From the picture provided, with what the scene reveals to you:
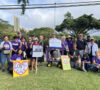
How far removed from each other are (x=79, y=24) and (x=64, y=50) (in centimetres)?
2492

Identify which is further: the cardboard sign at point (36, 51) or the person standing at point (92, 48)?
the person standing at point (92, 48)

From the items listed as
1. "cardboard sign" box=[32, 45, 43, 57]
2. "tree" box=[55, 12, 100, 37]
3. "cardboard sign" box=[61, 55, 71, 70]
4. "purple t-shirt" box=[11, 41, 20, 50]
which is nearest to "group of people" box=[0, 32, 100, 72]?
"purple t-shirt" box=[11, 41, 20, 50]

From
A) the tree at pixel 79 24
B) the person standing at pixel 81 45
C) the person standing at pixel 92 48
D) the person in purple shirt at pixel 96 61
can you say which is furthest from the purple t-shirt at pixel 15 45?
the tree at pixel 79 24

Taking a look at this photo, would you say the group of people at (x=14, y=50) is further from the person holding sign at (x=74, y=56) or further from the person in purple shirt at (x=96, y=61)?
the person in purple shirt at (x=96, y=61)

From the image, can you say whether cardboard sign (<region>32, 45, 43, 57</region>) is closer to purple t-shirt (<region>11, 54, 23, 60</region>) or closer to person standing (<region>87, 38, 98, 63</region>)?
purple t-shirt (<region>11, 54, 23, 60</region>)

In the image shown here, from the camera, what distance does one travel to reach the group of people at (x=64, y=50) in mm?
5246

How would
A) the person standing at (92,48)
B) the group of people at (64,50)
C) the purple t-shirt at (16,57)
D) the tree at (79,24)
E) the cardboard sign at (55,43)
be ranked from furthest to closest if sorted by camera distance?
the tree at (79,24), the cardboard sign at (55,43), the person standing at (92,48), the group of people at (64,50), the purple t-shirt at (16,57)

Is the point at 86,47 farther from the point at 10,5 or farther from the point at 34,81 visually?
the point at 10,5

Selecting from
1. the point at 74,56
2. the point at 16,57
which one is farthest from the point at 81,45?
the point at 16,57

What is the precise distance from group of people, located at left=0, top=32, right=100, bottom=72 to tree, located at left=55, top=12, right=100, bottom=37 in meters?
23.8

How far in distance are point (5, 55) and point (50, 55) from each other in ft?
7.57

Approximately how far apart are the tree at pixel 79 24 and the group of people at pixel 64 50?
23.8 meters

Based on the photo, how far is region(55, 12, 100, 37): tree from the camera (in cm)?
2827

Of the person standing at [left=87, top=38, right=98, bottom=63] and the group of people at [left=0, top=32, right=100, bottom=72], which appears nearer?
the group of people at [left=0, top=32, right=100, bottom=72]
